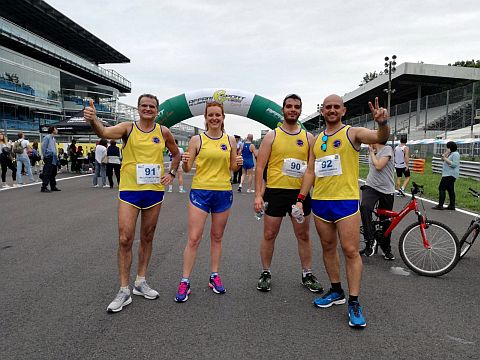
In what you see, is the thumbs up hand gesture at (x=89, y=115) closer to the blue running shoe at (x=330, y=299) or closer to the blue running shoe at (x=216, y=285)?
the blue running shoe at (x=216, y=285)

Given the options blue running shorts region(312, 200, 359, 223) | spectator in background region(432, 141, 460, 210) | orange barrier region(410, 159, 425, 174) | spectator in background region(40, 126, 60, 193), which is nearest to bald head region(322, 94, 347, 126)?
blue running shorts region(312, 200, 359, 223)

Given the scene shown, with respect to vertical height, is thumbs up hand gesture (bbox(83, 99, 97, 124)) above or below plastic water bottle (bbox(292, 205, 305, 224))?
above

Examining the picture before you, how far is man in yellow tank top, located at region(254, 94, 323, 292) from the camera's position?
363cm

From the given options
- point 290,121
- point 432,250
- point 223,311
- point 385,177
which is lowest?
point 223,311

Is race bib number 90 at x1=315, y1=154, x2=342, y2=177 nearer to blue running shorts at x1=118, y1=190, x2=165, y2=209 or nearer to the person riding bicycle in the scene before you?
blue running shorts at x1=118, y1=190, x2=165, y2=209

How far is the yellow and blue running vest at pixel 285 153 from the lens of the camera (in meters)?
3.63

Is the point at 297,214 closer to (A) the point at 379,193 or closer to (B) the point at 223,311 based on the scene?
(B) the point at 223,311

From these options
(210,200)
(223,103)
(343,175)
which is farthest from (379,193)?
(223,103)

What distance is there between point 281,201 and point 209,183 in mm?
754

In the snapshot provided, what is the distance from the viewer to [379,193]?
4891 mm

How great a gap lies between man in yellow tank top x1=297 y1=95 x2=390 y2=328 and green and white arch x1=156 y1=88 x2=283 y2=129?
397 inches

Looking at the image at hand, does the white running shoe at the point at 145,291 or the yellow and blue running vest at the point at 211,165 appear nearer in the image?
the white running shoe at the point at 145,291

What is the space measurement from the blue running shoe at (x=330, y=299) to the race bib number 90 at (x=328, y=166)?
44.9 inches

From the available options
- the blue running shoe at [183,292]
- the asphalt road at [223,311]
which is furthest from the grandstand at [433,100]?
the blue running shoe at [183,292]
